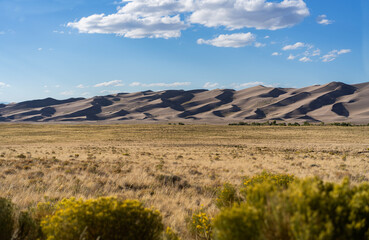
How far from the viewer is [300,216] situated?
2875 millimetres

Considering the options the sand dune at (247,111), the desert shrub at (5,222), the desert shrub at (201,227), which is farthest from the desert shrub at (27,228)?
the sand dune at (247,111)

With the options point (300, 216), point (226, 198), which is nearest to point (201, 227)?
point (226, 198)

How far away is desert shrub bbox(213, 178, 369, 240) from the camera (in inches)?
114

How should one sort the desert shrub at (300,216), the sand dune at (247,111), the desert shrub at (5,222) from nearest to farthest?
the desert shrub at (300,216) → the desert shrub at (5,222) → the sand dune at (247,111)

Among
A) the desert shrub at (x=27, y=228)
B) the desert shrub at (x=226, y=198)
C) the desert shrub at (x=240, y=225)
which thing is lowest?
the desert shrub at (x=226, y=198)

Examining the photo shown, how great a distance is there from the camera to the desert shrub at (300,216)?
2.90m

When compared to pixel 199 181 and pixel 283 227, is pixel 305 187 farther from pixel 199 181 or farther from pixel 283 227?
pixel 199 181

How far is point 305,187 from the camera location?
10.5 ft

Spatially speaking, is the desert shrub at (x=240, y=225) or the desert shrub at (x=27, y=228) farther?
the desert shrub at (x=27, y=228)

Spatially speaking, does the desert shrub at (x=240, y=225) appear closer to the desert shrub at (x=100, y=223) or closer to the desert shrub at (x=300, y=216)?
the desert shrub at (x=300, y=216)

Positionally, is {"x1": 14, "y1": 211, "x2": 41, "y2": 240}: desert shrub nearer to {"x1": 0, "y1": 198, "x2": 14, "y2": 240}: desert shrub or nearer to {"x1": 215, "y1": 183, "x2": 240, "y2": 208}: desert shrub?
{"x1": 0, "y1": 198, "x2": 14, "y2": 240}: desert shrub

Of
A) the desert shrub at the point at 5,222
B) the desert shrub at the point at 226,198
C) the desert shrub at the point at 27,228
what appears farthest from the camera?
the desert shrub at the point at 226,198

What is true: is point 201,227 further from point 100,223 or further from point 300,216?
point 300,216

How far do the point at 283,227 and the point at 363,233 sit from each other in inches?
36.5
